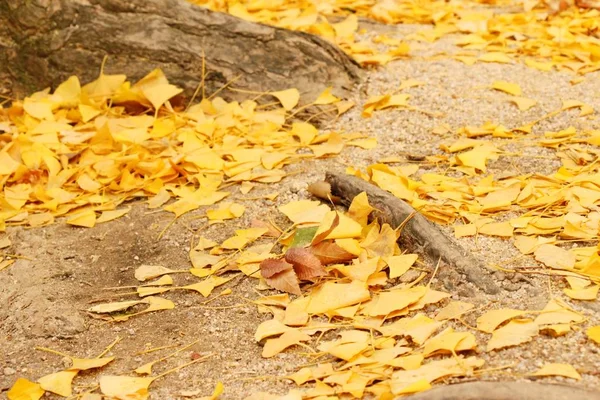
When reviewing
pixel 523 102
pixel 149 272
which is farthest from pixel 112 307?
pixel 523 102

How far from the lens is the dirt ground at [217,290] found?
1828 mm

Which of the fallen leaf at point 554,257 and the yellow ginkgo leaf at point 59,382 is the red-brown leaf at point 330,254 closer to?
the fallen leaf at point 554,257

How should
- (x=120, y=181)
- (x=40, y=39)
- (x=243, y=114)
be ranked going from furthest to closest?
(x=40, y=39) → (x=243, y=114) → (x=120, y=181)

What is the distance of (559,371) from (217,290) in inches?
36.5

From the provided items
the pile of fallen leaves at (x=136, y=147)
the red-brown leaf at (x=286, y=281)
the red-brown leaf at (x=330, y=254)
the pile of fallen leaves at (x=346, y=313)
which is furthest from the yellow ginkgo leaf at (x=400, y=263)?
the pile of fallen leaves at (x=136, y=147)

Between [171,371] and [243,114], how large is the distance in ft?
4.85

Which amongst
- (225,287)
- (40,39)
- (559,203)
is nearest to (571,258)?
(559,203)

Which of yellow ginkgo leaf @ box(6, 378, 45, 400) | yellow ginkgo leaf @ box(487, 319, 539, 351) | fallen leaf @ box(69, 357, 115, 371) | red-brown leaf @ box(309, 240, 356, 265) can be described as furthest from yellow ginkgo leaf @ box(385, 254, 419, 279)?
yellow ginkgo leaf @ box(6, 378, 45, 400)

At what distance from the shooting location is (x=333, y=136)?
294cm

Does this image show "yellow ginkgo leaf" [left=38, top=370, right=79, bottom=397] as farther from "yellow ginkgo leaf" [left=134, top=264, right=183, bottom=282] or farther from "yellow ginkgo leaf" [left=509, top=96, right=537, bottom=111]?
"yellow ginkgo leaf" [left=509, top=96, right=537, bottom=111]

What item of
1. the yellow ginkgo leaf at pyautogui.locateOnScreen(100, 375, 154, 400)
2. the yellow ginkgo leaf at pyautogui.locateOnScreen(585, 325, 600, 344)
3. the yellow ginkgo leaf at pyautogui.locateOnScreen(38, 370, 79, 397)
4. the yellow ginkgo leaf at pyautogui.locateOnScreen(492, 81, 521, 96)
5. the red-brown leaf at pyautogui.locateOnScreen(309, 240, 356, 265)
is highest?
the yellow ginkgo leaf at pyautogui.locateOnScreen(585, 325, 600, 344)

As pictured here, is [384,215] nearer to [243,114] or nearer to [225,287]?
[225,287]

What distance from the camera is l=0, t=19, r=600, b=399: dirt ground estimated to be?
183 centimetres

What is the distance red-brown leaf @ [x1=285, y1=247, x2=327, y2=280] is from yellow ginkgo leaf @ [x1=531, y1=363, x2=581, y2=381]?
654 millimetres
